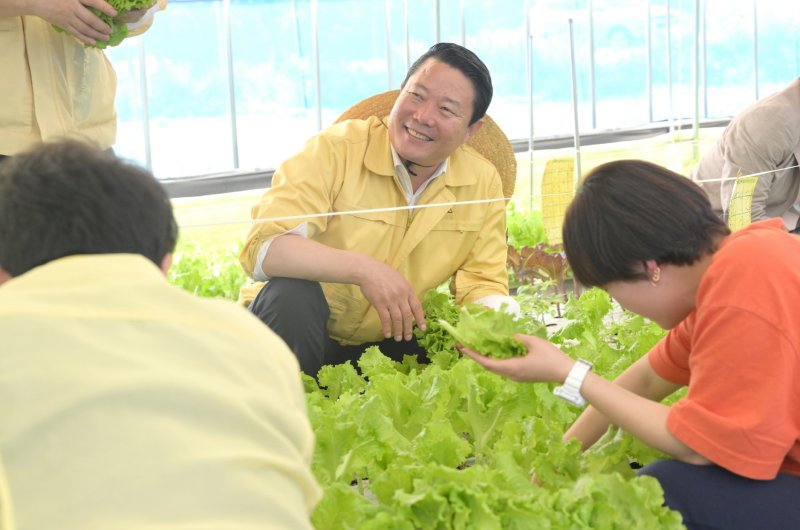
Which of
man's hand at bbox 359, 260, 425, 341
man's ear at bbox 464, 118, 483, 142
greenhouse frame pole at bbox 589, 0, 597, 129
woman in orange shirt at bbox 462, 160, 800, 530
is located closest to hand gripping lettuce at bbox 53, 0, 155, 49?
man's hand at bbox 359, 260, 425, 341

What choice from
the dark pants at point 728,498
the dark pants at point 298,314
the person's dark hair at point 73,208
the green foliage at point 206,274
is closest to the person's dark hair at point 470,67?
the dark pants at point 298,314

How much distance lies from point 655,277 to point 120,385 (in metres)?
1.22

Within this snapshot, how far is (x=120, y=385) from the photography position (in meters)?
1.18

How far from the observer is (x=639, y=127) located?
12.6m

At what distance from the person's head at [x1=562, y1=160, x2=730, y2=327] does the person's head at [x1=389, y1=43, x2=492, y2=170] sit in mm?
1292

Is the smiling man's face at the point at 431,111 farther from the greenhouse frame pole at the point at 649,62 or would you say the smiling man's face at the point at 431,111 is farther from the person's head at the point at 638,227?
the greenhouse frame pole at the point at 649,62

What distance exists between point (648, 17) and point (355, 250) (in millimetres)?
9557

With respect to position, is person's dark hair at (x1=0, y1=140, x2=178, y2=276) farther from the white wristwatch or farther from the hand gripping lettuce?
the hand gripping lettuce

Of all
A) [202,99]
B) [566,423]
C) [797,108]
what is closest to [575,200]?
[566,423]

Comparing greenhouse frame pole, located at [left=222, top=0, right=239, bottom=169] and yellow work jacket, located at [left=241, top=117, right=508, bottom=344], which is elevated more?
greenhouse frame pole, located at [left=222, top=0, right=239, bottom=169]

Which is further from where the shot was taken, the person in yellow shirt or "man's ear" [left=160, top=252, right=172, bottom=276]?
"man's ear" [left=160, top=252, right=172, bottom=276]

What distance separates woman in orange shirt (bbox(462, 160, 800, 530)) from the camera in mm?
1901

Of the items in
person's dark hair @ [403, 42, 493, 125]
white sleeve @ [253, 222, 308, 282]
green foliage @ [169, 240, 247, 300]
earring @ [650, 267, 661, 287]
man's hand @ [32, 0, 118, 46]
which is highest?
man's hand @ [32, 0, 118, 46]

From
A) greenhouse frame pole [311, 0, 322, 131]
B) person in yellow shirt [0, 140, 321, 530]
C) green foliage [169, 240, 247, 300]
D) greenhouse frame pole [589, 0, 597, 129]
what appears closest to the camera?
person in yellow shirt [0, 140, 321, 530]
